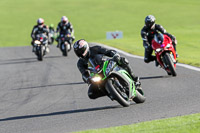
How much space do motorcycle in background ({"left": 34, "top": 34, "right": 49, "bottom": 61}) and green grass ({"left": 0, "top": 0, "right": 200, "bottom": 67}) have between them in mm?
10739

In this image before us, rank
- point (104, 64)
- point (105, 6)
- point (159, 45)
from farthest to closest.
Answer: point (105, 6) < point (159, 45) < point (104, 64)

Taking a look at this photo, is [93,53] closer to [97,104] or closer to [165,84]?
[97,104]

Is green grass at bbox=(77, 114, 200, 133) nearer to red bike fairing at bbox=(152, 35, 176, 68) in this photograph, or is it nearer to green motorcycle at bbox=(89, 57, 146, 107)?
green motorcycle at bbox=(89, 57, 146, 107)

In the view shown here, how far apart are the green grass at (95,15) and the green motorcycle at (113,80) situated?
2175cm

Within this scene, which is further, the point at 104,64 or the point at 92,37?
the point at 92,37

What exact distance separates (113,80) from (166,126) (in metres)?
2.25

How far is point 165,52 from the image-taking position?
44.2 ft

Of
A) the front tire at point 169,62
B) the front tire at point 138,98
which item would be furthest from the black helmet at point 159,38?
the front tire at point 138,98

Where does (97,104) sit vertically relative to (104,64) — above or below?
below

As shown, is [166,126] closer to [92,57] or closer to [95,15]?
[92,57]

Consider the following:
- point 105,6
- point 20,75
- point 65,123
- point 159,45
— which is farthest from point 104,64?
point 105,6

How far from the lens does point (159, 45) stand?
13633mm

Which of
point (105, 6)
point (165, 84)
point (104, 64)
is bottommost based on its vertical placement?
point (105, 6)

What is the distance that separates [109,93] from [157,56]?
5.15m
